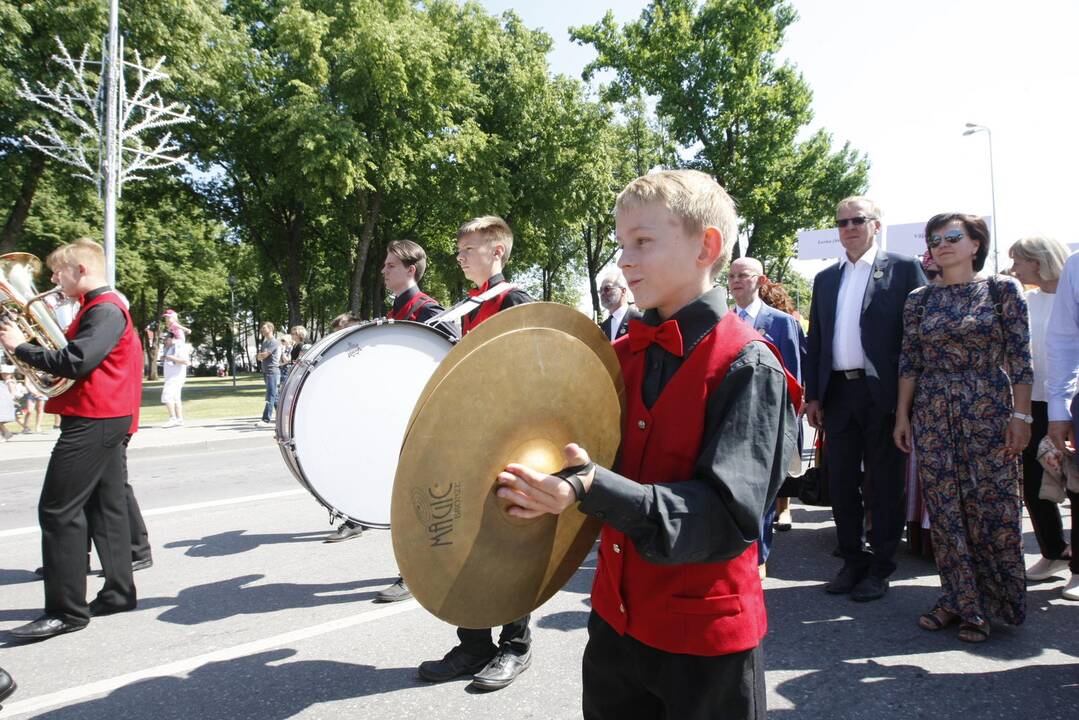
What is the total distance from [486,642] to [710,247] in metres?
2.29

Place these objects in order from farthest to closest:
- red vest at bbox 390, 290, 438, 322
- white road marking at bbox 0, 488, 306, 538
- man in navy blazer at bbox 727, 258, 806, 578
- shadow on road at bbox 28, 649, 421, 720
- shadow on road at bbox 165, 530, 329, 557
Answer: white road marking at bbox 0, 488, 306, 538
shadow on road at bbox 165, 530, 329, 557
man in navy blazer at bbox 727, 258, 806, 578
red vest at bbox 390, 290, 438, 322
shadow on road at bbox 28, 649, 421, 720

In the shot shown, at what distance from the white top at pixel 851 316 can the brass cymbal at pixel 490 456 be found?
10.2 feet

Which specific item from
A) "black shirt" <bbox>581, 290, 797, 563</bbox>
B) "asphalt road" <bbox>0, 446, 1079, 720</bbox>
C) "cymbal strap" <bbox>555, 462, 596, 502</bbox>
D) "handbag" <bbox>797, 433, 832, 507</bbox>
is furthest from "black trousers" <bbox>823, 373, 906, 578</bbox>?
"cymbal strap" <bbox>555, 462, 596, 502</bbox>

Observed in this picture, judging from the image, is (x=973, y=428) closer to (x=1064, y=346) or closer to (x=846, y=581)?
(x=1064, y=346)

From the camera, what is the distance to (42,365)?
11.8 ft

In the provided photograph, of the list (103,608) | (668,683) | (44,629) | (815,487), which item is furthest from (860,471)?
(44,629)

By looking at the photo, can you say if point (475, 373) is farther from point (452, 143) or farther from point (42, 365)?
point (452, 143)

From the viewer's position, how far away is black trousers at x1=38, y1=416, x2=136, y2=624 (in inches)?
146

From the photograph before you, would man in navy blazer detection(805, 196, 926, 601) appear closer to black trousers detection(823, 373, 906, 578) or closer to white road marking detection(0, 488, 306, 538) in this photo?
black trousers detection(823, 373, 906, 578)

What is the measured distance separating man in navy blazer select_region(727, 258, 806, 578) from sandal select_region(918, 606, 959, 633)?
3.93ft

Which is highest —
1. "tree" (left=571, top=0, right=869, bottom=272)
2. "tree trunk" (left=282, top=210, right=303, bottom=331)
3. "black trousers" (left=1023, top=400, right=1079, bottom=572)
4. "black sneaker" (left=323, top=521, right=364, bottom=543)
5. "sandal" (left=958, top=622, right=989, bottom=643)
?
"tree" (left=571, top=0, right=869, bottom=272)

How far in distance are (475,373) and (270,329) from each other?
50.8 feet

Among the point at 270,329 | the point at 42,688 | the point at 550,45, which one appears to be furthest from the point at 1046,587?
the point at 550,45

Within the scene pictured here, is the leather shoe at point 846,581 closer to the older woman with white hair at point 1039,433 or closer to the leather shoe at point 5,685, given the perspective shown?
the older woman with white hair at point 1039,433
